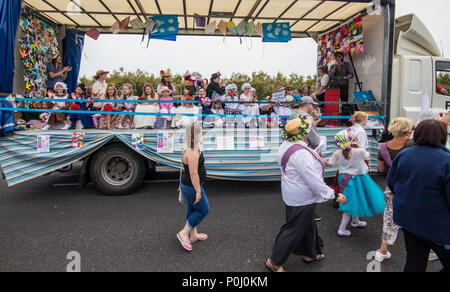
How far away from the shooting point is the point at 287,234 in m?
2.77

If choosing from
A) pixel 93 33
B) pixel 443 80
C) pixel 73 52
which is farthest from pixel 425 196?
pixel 73 52

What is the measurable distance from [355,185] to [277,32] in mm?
5465

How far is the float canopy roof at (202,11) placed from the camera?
6.37 meters

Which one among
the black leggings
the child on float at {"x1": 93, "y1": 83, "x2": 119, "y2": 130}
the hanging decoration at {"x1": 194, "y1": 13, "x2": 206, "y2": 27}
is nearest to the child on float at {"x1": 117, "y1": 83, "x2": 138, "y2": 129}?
the child on float at {"x1": 93, "y1": 83, "x2": 119, "y2": 130}

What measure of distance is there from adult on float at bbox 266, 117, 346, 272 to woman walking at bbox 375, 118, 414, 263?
36.5 inches

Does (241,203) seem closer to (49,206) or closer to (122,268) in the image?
(122,268)

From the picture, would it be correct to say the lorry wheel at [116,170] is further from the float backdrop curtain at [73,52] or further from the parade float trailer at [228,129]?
the float backdrop curtain at [73,52]

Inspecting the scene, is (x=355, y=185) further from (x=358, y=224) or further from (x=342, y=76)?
(x=342, y=76)

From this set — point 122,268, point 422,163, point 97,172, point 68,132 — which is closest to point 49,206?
point 97,172

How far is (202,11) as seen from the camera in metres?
7.09

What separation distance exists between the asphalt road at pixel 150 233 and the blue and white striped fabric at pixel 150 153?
48 cm

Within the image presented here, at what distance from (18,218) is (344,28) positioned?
784cm

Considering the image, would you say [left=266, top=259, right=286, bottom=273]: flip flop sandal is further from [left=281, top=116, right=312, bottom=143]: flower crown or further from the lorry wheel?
the lorry wheel

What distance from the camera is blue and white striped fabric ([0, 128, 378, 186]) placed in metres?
4.76
